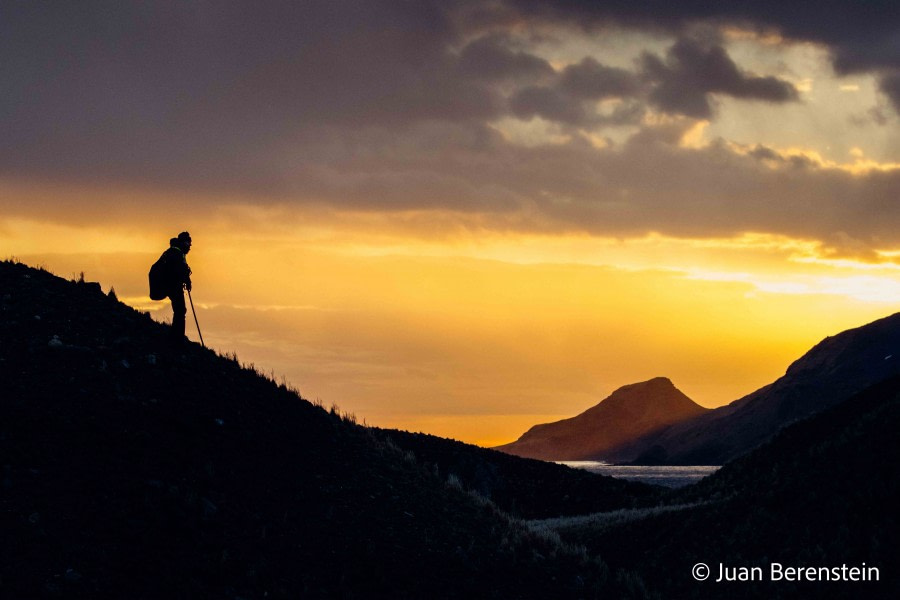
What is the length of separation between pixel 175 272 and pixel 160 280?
435mm

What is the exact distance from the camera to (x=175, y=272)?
72.0 ft

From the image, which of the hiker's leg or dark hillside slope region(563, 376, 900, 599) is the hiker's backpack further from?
dark hillside slope region(563, 376, 900, 599)

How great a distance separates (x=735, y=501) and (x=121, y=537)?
84.6ft

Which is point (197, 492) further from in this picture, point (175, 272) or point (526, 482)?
point (526, 482)

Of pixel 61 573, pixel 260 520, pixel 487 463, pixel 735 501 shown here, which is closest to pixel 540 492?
pixel 487 463

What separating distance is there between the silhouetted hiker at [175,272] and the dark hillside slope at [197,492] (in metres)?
1.89

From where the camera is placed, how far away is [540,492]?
65.2 meters

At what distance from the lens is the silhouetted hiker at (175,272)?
2180 cm

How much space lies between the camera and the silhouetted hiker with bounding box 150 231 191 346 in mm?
21797

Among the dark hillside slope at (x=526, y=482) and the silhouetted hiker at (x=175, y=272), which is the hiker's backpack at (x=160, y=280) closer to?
the silhouetted hiker at (x=175, y=272)

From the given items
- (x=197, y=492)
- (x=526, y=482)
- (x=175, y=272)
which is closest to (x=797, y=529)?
(x=197, y=492)

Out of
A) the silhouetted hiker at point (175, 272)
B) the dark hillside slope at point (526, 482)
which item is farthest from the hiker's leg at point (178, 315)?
the dark hillside slope at point (526, 482)

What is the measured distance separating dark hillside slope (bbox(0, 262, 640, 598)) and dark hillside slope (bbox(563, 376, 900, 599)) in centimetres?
771

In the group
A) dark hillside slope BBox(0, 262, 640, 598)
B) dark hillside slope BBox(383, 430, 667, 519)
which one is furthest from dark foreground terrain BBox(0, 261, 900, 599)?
dark hillside slope BBox(383, 430, 667, 519)
